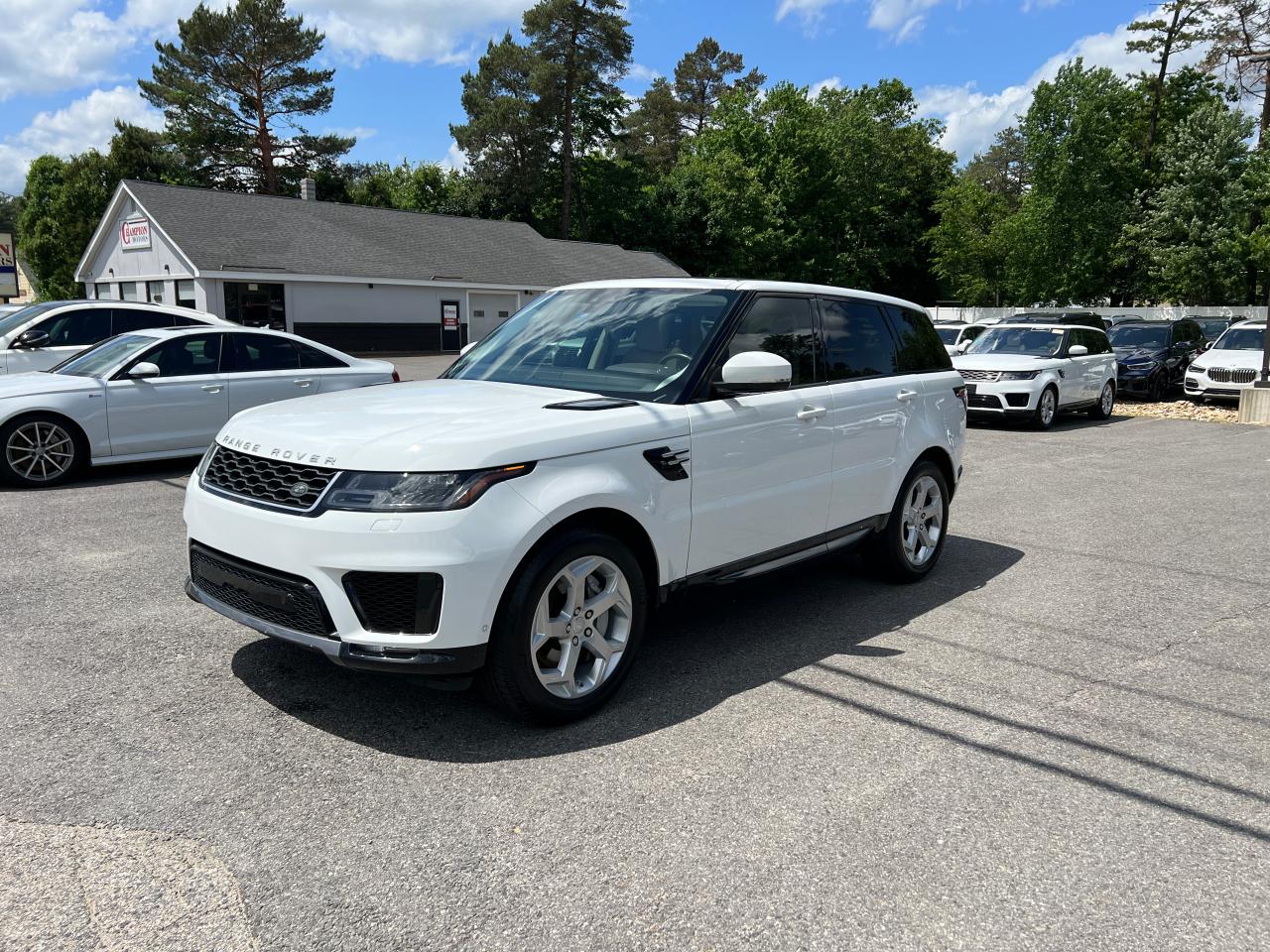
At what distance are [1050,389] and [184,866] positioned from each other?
1507 cm

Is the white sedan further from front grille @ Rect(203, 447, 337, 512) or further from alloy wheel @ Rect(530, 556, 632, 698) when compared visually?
alloy wheel @ Rect(530, 556, 632, 698)

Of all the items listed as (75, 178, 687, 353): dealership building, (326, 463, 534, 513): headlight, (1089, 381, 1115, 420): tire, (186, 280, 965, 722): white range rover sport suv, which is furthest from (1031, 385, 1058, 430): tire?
(75, 178, 687, 353): dealership building

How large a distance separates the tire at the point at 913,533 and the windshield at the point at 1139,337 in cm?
1741

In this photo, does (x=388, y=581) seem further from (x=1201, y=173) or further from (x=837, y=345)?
(x=1201, y=173)

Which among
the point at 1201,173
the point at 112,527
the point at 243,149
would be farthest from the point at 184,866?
the point at 243,149

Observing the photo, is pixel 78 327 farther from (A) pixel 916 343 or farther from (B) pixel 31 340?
(A) pixel 916 343

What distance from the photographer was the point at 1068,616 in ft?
18.1

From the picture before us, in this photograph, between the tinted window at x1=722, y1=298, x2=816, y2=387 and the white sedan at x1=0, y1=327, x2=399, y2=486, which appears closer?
the tinted window at x1=722, y1=298, x2=816, y2=387

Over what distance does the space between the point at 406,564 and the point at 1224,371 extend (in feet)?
67.2

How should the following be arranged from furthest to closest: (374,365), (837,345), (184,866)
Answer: (374,365), (837,345), (184,866)

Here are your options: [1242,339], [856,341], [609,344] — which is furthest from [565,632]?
[1242,339]

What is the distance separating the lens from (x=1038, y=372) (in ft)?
49.8

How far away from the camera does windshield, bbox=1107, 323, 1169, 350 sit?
21078 mm

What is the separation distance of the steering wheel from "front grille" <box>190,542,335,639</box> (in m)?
1.95
